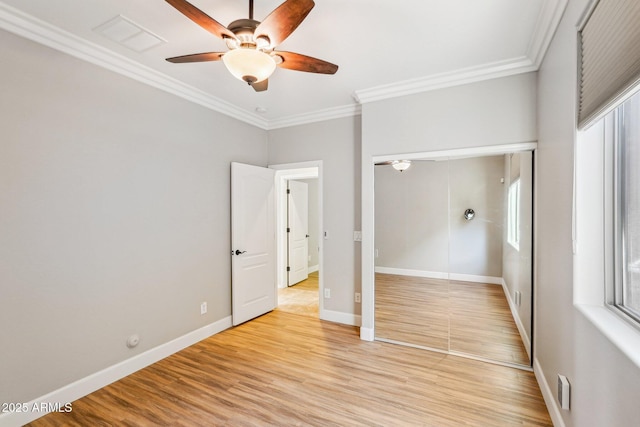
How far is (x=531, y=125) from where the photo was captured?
2537 millimetres

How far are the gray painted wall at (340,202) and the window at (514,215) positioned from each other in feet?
5.21

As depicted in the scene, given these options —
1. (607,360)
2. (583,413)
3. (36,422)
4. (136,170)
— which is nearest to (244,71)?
(136,170)

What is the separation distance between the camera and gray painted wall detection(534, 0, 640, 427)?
1166 millimetres

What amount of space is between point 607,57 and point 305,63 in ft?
5.03

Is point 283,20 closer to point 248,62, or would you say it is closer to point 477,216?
point 248,62

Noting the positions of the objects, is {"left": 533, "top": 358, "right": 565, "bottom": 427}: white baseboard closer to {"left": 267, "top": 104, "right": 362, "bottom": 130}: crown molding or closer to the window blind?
the window blind

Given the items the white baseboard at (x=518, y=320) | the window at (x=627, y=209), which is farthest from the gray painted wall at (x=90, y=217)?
the window at (x=627, y=209)

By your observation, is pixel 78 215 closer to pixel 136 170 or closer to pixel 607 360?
pixel 136 170

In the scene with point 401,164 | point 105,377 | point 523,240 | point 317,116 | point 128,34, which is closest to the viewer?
point 128,34

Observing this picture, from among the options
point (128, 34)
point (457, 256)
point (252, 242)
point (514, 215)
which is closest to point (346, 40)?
point (128, 34)

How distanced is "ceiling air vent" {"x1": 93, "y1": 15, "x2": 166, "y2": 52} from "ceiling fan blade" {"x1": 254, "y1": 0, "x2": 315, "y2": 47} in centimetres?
109

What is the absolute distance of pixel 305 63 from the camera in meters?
1.90

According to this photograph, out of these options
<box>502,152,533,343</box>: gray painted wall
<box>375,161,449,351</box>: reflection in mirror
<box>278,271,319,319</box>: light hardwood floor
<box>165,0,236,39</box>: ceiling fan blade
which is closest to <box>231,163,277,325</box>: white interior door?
<box>278,271,319,319</box>: light hardwood floor

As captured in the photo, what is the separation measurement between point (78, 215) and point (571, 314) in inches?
135
